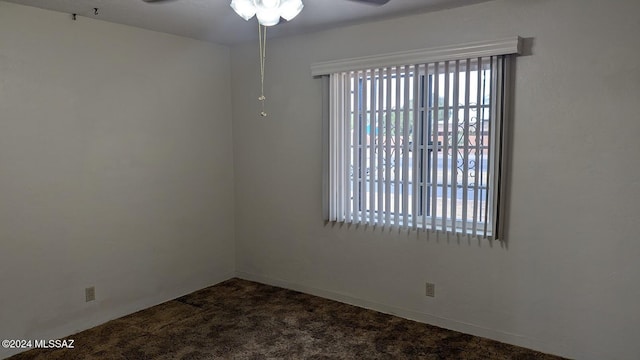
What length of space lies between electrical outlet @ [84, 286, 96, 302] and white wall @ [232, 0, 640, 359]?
6.34 feet

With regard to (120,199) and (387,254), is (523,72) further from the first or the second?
(120,199)

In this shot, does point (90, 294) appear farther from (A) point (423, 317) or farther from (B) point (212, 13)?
(A) point (423, 317)

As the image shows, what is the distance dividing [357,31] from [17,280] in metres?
3.09

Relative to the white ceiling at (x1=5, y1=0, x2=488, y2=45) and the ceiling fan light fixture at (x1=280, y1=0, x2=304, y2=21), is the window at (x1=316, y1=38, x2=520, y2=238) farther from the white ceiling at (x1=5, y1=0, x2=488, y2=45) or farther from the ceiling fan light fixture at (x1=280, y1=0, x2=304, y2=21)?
the ceiling fan light fixture at (x1=280, y1=0, x2=304, y2=21)

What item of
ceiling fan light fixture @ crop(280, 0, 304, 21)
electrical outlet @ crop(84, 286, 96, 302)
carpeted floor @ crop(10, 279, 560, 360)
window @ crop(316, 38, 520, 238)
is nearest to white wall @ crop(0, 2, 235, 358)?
electrical outlet @ crop(84, 286, 96, 302)

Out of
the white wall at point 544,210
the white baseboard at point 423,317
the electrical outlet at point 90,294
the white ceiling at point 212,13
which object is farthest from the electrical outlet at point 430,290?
the electrical outlet at point 90,294

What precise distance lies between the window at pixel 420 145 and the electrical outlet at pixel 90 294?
2007 millimetres

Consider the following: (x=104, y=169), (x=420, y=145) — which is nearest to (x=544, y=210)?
(x=420, y=145)

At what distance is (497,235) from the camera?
3.08 meters

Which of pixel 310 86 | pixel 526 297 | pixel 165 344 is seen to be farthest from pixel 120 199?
pixel 526 297

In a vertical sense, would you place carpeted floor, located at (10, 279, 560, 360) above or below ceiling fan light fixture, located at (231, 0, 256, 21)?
below

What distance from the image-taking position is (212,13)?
3172mm

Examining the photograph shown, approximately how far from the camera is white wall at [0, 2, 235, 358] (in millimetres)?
2977

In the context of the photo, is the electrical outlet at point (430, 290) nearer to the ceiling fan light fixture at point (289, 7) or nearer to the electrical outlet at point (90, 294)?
the ceiling fan light fixture at point (289, 7)
